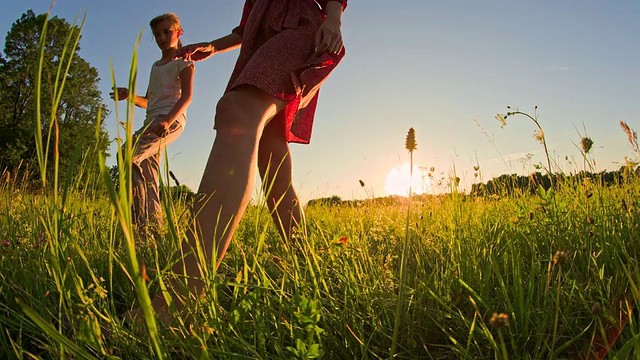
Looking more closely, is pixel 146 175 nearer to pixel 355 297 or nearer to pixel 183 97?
pixel 183 97

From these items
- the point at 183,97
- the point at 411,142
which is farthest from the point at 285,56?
the point at 183,97

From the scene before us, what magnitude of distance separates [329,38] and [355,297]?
1.14 metres

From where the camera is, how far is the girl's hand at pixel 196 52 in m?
2.13

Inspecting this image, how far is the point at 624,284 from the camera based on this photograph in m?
1.29

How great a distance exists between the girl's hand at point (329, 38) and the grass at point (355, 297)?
0.86 m

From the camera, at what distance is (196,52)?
2311mm

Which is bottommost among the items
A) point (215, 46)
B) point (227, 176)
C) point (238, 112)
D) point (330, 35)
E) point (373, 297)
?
point (373, 297)

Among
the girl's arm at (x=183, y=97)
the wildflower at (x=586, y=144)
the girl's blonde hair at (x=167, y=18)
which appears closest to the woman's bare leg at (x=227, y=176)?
the wildflower at (x=586, y=144)

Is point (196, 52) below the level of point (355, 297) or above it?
above

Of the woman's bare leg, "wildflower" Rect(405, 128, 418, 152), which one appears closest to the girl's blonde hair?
the woman's bare leg

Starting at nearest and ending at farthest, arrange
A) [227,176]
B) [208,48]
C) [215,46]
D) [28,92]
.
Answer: [227,176] → [208,48] → [215,46] → [28,92]

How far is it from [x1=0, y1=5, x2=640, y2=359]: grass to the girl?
1.36m

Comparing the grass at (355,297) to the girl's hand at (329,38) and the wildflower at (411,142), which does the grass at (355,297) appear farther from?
the girl's hand at (329,38)

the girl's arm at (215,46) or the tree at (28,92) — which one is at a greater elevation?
the tree at (28,92)
